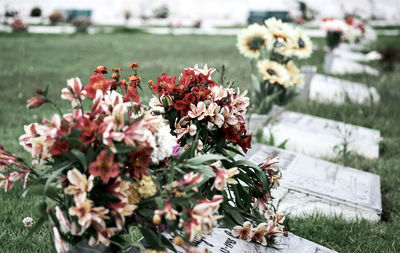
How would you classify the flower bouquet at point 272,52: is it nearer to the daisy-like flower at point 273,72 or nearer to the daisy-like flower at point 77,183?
the daisy-like flower at point 273,72

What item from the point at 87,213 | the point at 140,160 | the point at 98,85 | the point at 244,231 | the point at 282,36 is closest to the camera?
the point at 87,213

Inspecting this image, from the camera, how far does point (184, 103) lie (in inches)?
67.7

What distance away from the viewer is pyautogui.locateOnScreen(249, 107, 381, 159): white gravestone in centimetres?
388

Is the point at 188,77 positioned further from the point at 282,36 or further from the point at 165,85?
the point at 282,36

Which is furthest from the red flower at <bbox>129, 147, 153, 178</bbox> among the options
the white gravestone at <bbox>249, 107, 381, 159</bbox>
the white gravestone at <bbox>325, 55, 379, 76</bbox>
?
the white gravestone at <bbox>325, 55, 379, 76</bbox>

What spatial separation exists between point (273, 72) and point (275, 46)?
250 mm

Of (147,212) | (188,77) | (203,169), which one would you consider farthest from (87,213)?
(188,77)

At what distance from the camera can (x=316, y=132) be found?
405 centimetres

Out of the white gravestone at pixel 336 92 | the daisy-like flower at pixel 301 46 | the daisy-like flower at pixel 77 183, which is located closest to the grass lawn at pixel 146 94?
the white gravestone at pixel 336 92

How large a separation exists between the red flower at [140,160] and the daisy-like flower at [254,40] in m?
2.76

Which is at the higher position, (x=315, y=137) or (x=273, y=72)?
(x=273, y=72)

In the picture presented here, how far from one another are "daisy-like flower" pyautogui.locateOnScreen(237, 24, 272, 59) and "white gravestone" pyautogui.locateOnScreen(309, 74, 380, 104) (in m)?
1.84

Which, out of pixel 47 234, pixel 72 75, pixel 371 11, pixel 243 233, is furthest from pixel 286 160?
pixel 371 11

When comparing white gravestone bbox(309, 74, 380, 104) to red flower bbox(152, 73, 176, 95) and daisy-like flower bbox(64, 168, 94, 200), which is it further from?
daisy-like flower bbox(64, 168, 94, 200)
